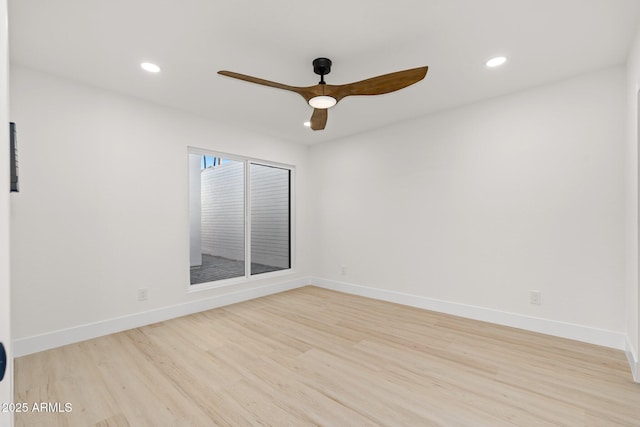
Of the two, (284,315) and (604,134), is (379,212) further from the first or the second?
(604,134)

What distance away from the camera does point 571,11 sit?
1878 mm

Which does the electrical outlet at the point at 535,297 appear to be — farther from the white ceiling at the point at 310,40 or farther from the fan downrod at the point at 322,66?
the fan downrod at the point at 322,66

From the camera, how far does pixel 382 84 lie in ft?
6.96

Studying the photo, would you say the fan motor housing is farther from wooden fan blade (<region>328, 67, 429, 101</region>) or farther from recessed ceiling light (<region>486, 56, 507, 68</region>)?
recessed ceiling light (<region>486, 56, 507, 68</region>)

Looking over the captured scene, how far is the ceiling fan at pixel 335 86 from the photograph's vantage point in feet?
6.56

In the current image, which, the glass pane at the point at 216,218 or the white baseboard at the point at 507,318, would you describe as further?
the glass pane at the point at 216,218

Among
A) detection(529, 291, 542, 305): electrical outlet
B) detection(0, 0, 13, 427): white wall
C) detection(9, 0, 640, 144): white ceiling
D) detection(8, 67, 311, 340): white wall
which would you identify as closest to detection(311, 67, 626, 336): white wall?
detection(529, 291, 542, 305): electrical outlet

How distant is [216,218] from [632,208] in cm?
454

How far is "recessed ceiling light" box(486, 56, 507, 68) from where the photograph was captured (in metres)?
2.42

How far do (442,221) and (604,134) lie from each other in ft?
5.43

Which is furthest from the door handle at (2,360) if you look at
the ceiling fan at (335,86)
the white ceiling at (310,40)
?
Answer: the white ceiling at (310,40)

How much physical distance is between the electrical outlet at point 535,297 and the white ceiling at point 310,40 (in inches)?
82.7

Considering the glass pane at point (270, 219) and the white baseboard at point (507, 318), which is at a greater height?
the glass pane at point (270, 219)

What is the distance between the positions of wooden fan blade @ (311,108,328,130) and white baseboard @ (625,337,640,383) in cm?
298
